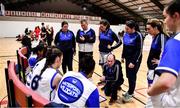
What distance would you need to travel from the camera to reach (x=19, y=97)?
69.1 inches

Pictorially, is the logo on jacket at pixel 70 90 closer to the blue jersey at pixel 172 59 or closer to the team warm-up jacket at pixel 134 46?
the blue jersey at pixel 172 59

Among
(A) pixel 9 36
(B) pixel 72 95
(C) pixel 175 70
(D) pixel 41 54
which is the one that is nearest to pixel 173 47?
(C) pixel 175 70

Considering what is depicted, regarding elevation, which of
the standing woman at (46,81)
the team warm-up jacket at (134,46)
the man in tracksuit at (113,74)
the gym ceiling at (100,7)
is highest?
the gym ceiling at (100,7)

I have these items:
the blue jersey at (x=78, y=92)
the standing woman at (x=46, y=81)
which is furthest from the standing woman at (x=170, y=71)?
the standing woman at (x=46, y=81)

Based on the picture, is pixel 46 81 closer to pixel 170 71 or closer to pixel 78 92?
pixel 78 92

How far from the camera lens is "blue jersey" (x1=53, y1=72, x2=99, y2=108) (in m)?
2.12

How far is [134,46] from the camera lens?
4.37 m

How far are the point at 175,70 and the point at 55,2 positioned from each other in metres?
24.3

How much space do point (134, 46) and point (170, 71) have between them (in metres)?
3.17

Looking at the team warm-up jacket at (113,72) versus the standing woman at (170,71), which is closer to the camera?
the standing woman at (170,71)

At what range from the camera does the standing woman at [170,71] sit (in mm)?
1233

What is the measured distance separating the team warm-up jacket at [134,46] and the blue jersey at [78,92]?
91.6 inches

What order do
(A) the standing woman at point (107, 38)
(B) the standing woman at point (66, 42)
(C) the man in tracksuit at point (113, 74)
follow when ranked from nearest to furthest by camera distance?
(C) the man in tracksuit at point (113, 74) < (A) the standing woman at point (107, 38) < (B) the standing woman at point (66, 42)

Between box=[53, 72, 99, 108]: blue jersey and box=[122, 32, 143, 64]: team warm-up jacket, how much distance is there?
91.6 inches
